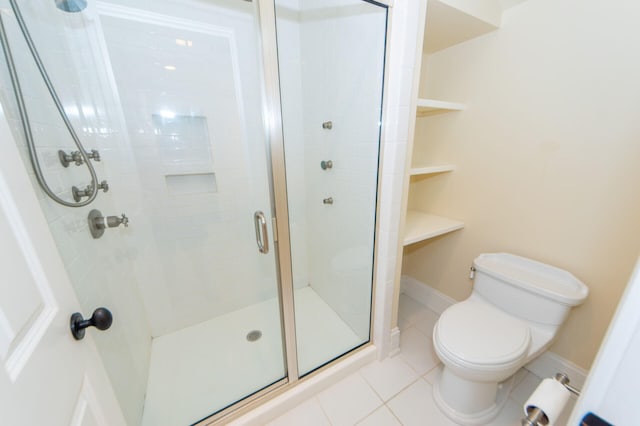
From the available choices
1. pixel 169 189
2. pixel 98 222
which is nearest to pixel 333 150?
pixel 169 189

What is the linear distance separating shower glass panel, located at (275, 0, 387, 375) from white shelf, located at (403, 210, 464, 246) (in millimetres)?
285

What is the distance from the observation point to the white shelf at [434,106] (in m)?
1.24

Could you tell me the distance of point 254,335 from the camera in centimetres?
163

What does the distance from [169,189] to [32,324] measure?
1.28 metres

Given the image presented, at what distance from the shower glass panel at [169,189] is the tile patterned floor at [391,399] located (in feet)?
0.89

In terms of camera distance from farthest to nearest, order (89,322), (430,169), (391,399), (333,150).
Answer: (333,150), (430,169), (391,399), (89,322)

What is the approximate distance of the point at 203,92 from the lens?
1454mm

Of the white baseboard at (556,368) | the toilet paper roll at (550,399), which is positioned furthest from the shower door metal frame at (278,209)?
the white baseboard at (556,368)

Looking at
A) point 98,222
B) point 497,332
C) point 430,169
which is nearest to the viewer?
point 98,222

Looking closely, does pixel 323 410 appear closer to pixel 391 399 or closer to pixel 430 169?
pixel 391 399

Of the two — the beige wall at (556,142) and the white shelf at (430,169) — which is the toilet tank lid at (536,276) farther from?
the white shelf at (430,169)

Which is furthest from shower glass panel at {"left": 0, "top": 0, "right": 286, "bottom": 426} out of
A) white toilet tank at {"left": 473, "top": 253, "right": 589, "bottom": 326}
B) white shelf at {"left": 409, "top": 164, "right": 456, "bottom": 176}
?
white toilet tank at {"left": 473, "top": 253, "right": 589, "bottom": 326}

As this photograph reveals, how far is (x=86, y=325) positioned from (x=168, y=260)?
1.18 metres

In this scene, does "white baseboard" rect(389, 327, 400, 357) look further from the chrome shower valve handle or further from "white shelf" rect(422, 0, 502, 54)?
"white shelf" rect(422, 0, 502, 54)
